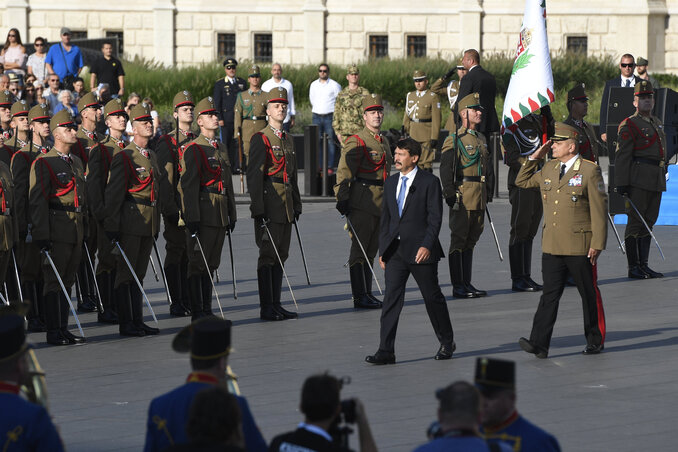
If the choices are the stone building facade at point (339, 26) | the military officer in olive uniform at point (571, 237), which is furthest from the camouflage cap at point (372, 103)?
the stone building facade at point (339, 26)

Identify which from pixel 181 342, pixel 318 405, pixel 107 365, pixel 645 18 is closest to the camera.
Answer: pixel 318 405

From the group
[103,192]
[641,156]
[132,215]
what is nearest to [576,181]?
[132,215]

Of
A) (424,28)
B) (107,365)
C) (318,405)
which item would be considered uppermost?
(424,28)

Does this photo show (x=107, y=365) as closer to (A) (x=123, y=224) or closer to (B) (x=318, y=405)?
(A) (x=123, y=224)

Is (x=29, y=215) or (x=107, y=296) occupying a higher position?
(x=29, y=215)

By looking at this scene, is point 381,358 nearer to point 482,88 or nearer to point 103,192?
point 103,192

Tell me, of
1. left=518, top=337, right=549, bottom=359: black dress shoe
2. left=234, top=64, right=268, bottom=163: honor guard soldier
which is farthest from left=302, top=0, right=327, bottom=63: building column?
left=518, top=337, right=549, bottom=359: black dress shoe

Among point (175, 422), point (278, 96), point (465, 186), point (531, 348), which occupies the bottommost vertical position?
point (531, 348)

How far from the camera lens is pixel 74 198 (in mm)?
11680

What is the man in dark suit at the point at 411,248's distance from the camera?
34.3 ft

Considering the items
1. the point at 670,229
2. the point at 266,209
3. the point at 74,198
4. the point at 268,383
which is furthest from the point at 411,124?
the point at 268,383

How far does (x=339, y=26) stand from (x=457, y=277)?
27233mm

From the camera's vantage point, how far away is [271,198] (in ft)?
42.1

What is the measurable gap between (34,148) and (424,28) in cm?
2878
